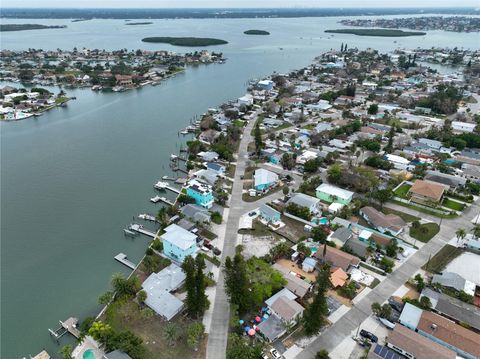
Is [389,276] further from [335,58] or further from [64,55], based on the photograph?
[64,55]

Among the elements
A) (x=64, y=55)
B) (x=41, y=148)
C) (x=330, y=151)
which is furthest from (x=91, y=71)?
(x=330, y=151)

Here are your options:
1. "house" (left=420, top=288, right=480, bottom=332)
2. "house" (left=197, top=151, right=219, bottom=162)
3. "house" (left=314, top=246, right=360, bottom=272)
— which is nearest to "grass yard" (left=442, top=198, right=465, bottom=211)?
"house" (left=420, top=288, right=480, bottom=332)

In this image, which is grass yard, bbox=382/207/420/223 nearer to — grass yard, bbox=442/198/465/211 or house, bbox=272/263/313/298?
grass yard, bbox=442/198/465/211

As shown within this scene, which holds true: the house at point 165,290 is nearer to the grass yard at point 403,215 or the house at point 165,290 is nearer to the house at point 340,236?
the house at point 340,236

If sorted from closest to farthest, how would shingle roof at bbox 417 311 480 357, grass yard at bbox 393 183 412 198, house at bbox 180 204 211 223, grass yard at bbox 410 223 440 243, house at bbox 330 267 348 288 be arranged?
shingle roof at bbox 417 311 480 357 < house at bbox 330 267 348 288 < grass yard at bbox 410 223 440 243 < house at bbox 180 204 211 223 < grass yard at bbox 393 183 412 198

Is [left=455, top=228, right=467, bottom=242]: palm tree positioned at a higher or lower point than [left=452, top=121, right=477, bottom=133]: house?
lower

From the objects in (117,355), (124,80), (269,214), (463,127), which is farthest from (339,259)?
(124,80)
